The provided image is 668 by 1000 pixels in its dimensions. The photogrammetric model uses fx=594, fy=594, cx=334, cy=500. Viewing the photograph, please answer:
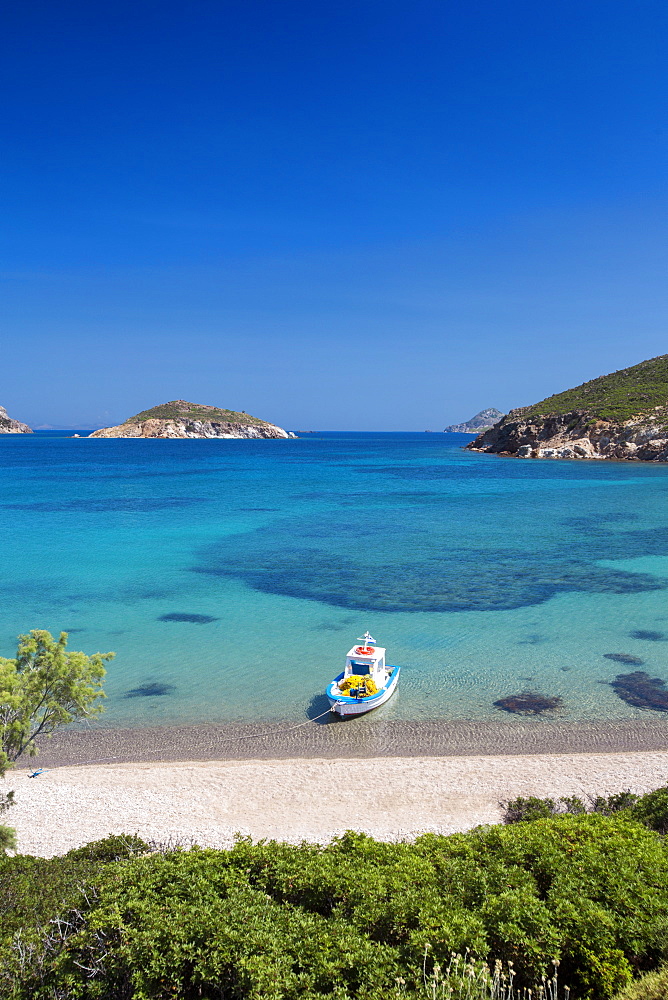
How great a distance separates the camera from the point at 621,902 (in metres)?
8.12

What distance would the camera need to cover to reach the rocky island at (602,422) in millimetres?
107562

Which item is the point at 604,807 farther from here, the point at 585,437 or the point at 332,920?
the point at 585,437

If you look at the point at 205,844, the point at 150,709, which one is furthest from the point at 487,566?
the point at 205,844

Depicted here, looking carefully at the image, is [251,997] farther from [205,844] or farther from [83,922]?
[205,844]

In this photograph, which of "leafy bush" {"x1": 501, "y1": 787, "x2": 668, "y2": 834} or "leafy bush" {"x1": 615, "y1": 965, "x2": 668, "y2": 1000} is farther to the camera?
"leafy bush" {"x1": 501, "y1": 787, "x2": 668, "y2": 834}

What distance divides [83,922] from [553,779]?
11.5 m

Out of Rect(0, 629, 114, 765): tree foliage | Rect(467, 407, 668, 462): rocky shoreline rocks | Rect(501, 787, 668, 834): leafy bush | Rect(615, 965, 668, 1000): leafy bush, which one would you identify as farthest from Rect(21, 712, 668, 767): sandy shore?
Rect(467, 407, 668, 462): rocky shoreline rocks

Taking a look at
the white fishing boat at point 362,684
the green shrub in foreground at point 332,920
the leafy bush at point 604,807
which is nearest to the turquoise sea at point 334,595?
the white fishing boat at point 362,684

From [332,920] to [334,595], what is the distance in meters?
22.8

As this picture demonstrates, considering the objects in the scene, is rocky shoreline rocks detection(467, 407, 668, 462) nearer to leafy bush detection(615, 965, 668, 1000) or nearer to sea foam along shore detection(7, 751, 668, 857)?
sea foam along shore detection(7, 751, 668, 857)

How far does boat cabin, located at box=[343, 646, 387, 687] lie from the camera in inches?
790

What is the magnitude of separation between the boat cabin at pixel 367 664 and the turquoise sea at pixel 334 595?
1063 millimetres

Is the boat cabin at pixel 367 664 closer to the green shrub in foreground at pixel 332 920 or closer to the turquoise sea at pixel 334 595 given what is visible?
the turquoise sea at pixel 334 595

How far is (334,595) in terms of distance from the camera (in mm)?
30953
